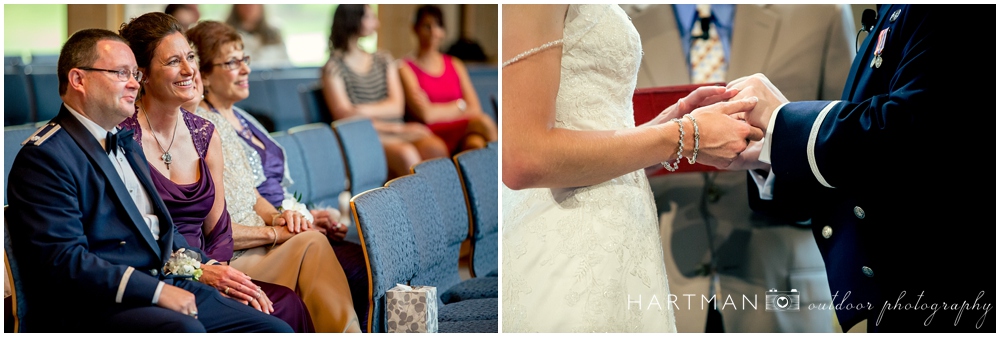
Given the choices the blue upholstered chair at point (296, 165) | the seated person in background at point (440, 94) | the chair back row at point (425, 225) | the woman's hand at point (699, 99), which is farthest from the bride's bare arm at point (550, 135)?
the seated person in background at point (440, 94)

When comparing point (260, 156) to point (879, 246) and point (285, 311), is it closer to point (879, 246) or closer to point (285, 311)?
point (285, 311)

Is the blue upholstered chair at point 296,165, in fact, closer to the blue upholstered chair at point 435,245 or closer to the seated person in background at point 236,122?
the seated person in background at point 236,122

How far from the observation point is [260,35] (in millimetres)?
7738

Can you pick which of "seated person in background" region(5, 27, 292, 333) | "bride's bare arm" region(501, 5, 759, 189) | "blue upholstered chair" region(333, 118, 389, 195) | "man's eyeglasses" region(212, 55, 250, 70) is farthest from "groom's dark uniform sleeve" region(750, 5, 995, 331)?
"blue upholstered chair" region(333, 118, 389, 195)

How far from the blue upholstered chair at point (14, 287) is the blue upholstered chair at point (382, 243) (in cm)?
77

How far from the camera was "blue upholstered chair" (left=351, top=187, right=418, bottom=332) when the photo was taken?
2.29 m

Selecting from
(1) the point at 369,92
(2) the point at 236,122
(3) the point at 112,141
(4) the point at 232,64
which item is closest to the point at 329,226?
(2) the point at 236,122

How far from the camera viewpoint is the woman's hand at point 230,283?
2.17m

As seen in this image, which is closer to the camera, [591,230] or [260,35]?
[591,230]

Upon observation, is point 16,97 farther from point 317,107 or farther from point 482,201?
point 482,201

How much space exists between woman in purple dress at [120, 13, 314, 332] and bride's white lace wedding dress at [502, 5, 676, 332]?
0.68 metres

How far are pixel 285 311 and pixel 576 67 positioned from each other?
1016mm

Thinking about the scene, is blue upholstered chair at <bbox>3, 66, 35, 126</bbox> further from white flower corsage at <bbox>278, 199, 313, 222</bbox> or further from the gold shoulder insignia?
the gold shoulder insignia

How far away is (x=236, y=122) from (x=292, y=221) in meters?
0.67
